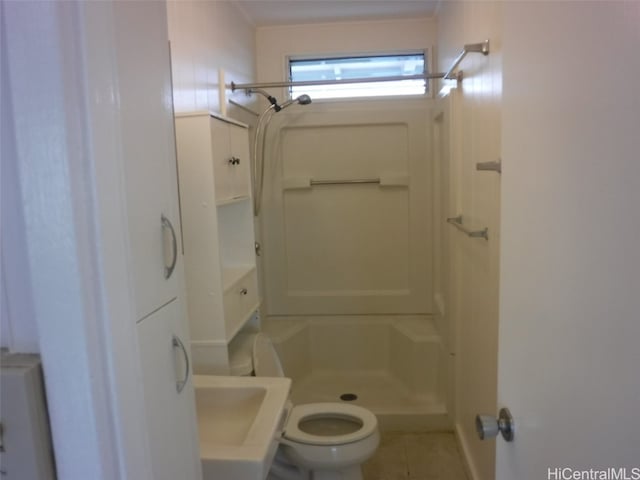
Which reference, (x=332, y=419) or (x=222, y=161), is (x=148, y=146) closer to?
(x=222, y=161)

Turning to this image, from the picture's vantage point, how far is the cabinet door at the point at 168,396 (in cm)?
82

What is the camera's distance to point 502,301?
37.8 inches

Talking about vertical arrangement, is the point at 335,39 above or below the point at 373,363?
above

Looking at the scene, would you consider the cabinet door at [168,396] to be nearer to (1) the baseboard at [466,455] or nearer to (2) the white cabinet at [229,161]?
(2) the white cabinet at [229,161]

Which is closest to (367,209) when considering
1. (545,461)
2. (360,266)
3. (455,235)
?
(360,266)

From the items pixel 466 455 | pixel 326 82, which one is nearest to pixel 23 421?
pixel 466 455

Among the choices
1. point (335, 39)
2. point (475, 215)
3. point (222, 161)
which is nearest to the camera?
point (222, 161)

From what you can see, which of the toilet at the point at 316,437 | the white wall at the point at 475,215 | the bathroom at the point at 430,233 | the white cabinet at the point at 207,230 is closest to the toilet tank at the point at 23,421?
the bathroom at the point at 430,233

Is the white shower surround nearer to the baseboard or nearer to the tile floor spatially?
the tile floor

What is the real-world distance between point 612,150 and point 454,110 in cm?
202

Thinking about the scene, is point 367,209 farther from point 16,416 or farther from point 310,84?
point 16,416

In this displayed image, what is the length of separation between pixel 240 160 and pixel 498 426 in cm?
159

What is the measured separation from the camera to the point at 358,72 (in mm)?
3283

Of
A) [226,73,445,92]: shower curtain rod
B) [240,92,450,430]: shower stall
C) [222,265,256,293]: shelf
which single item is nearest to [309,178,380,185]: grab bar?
[240,92,450,430]: shower stall
